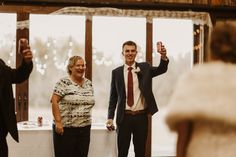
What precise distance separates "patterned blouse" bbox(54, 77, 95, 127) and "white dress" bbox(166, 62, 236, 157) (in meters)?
1.99

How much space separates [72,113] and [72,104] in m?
0.08

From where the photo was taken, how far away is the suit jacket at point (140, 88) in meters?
3.80

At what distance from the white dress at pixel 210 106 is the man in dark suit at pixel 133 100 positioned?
6.83 ft

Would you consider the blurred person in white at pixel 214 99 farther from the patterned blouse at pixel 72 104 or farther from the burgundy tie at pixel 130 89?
the burgundy tie at pixel 130 89

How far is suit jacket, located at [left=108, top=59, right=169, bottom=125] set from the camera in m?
3.80

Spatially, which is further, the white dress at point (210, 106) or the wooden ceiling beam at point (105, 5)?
the wooden ceiling beam at point (105, 5)

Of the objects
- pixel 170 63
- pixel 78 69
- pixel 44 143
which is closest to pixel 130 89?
pixel 78 69

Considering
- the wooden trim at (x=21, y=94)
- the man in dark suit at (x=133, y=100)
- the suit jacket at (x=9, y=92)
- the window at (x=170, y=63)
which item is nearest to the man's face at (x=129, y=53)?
the man in dark suit at (x=133, y=100)

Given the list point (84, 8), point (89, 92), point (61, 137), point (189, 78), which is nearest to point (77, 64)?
point (89, 92)

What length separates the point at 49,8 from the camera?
16.3ft

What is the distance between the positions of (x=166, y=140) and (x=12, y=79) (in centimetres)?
292

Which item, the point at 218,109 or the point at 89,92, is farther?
the point at 89,92

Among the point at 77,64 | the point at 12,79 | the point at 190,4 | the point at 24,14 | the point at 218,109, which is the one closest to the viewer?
the point at 218,109

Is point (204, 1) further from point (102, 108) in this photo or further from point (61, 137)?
point (61, 137)
